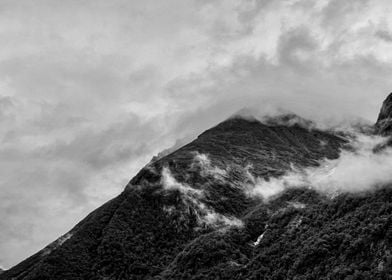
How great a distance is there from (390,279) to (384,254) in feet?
56.7

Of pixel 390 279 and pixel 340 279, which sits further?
pixel 340 279

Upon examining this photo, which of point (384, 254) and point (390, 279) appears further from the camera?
point (384, 254)

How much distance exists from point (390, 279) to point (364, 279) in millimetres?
11594

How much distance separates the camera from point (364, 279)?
18812 centimetres

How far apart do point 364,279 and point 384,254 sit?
1536 centimetres

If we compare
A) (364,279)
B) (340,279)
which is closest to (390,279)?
(364,279)

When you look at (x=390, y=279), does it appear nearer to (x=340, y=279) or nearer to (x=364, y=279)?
(x=364, y=279)

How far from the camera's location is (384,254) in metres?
195

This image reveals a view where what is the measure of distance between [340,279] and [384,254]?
2137 cm

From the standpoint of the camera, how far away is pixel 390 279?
179m

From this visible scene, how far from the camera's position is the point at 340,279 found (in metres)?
200
